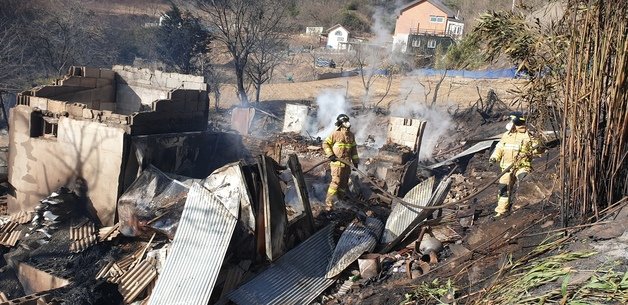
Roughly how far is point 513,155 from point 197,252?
14.0 feet

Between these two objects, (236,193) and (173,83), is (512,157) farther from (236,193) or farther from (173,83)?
(173,83)

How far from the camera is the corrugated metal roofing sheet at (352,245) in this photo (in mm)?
6578

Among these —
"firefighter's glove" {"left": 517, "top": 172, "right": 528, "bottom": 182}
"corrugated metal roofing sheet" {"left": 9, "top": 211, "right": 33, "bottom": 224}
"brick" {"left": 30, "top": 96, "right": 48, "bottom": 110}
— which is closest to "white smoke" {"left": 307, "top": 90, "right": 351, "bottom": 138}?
"brick" {"left": 30, "top": 96, "right": 48, "bottom": 110}

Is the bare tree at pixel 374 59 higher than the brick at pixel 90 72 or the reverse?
higher

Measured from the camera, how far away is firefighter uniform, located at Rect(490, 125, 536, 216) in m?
6.70

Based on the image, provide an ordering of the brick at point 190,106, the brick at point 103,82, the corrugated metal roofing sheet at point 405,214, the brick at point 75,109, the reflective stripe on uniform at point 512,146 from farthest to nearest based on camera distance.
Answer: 1. the brick at point 103,82
2. the brick at point 190,106
3. the brick at point 75,109
4. the corrugated metal roofing sheet at point 405,214
5. the reflective stripe on uniform at point 512,146

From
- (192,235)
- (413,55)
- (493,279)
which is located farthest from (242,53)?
(493,279)

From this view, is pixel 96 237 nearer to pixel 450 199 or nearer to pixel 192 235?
pixel 192 235

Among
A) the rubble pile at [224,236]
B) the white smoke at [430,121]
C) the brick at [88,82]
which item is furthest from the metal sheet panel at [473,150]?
the brick at [88,82]

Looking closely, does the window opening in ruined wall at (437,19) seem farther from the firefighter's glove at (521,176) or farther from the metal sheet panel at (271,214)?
the metal sheet panel at (271,214)

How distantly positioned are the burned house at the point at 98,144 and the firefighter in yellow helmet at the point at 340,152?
3.04m

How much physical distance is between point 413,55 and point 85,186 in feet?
85.4

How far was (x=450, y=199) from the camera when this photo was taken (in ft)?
34.2

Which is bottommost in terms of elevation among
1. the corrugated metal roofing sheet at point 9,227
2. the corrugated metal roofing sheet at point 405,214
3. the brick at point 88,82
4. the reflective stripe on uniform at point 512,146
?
the corrugated metal roofing sheet at point 9,227
